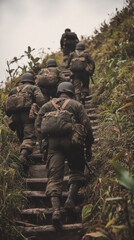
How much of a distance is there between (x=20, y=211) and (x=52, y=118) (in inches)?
50.7

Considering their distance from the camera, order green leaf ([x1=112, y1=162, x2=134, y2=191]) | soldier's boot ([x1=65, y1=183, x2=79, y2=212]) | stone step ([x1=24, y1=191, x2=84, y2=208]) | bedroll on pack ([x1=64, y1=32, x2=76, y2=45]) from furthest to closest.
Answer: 1. bedroll on pack ([x1=64, y1=32, x2=76, y2=45])
2. stone step ([x1=24, y1=191, x2=84, y2=208])
3. soldier's boot ([x1=65, y1=183, x2=79, y2=212])
4. green leaf ([x1=112, y1=162, x2=134, y2=191])

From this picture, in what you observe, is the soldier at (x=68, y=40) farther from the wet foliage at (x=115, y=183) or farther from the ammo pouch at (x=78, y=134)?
the ammo pouch at (x=78, y=134)

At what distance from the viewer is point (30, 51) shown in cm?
846

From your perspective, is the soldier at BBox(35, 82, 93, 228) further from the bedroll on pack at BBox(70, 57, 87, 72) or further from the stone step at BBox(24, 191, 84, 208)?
the bedroll on pack at BBox(70, 57, 87, 72)

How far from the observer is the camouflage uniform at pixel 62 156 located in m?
Result: 2.79

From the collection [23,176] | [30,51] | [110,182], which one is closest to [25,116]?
[23,176]

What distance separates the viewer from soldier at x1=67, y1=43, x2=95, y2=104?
626 centimetres

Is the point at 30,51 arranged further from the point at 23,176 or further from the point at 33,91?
the point at 23,176

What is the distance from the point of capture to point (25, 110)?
4.29 metres

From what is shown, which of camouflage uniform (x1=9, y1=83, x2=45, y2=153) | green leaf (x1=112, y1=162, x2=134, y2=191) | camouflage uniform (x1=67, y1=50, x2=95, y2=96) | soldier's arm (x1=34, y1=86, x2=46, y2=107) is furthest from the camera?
camouflage uniform (x1=67, y1=50, x2=95, y2=96)

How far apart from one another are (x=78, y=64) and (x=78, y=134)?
3751mm

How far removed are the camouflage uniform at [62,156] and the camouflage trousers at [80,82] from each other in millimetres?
3176

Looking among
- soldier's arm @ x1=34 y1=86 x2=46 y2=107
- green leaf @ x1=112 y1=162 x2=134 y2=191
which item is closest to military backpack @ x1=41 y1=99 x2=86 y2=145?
green leaf @ x1=112 y1=162 x2=134 y2=191

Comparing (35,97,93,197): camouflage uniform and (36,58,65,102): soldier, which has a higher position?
(36,58,65,102): soldier
